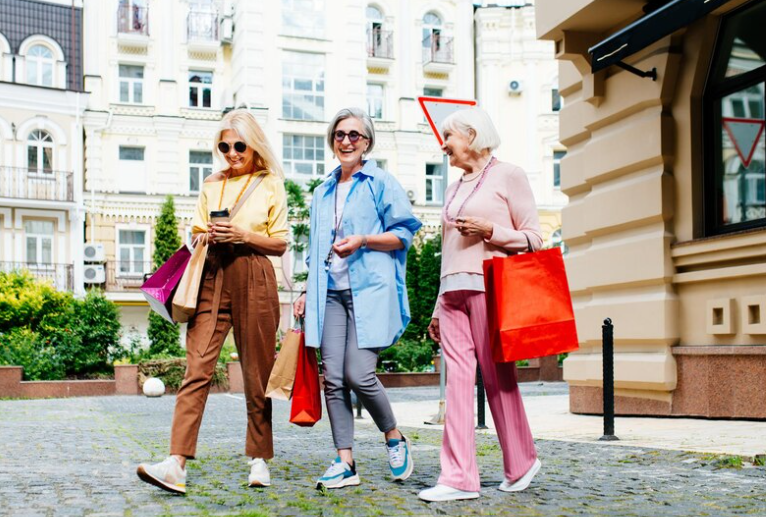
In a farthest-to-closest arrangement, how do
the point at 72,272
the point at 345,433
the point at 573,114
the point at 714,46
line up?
1. the point at 72,272
2. the point at 573,114
3. the point at 714,46
4. the point at 345,433

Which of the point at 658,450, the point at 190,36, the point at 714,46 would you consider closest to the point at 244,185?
the point at 658,450

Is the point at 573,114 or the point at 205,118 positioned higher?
the point at 205,118

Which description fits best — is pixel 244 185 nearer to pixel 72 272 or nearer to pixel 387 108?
pixel 72 272

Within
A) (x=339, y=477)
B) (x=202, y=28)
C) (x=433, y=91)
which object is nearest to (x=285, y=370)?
(x=339, y=477)

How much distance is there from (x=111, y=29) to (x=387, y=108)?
38.6 ft

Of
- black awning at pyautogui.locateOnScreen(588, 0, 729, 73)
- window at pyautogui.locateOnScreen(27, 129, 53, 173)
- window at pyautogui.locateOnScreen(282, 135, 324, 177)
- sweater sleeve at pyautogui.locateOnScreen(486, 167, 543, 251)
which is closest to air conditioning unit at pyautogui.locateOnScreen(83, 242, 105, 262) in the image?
window at pyautogui.locateOnScreen(27, 129, 53, 173)

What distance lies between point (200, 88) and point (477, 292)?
126ft

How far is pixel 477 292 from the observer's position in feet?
18.1

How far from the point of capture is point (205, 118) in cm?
4172

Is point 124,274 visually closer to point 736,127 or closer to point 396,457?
point 736,127

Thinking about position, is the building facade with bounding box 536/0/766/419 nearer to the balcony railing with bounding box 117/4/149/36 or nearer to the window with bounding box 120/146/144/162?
the window with bounding box 120/146/144/162

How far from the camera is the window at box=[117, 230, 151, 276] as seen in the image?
4025cm

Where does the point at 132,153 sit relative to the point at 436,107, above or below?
above

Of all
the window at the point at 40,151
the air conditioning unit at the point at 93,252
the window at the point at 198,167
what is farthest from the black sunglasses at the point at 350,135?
the window at the point at 198,167
